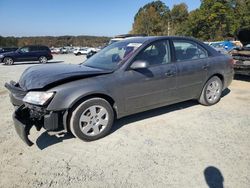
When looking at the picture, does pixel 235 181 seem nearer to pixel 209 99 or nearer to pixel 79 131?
pixel 79 131

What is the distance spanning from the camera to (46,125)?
3.68 m

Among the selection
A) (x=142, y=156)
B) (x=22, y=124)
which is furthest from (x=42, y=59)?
(x=142, y=156)

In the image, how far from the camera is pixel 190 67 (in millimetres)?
5164

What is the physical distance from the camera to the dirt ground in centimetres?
304

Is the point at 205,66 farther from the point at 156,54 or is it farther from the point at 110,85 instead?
the point at 110,85

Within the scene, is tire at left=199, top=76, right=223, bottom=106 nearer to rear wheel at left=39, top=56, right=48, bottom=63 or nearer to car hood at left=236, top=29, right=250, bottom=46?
car hood at left=236, top=29, right=250, bottom=46

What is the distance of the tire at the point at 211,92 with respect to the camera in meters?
5.68

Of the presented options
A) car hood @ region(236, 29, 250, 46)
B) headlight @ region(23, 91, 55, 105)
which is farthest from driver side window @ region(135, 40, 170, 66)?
car hood @ region(236, 29, 250, 46)

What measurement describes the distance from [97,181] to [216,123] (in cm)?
272

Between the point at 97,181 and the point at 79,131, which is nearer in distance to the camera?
the point at 97,181

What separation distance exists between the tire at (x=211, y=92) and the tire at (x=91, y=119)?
247 centimetres

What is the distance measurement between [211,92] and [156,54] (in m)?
1.87

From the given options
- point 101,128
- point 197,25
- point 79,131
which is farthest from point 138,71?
point 197,25

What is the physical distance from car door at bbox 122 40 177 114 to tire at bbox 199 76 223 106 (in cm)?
106
